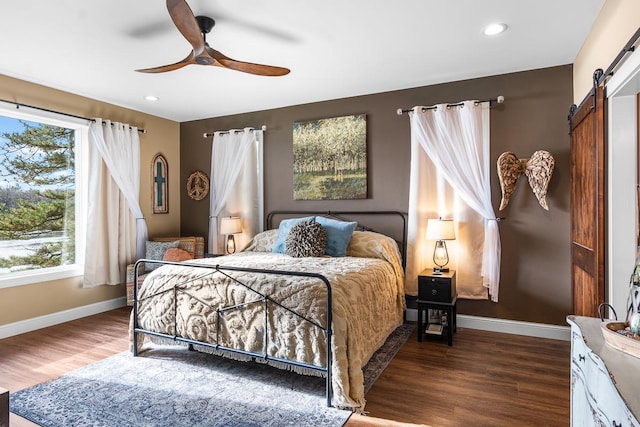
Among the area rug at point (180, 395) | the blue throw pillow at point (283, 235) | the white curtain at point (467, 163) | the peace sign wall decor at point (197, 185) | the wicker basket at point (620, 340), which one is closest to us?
the wicker basket at point (620, 340)

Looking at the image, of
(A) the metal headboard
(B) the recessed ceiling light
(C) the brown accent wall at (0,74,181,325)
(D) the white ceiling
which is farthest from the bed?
(B) the recessed ceiling light

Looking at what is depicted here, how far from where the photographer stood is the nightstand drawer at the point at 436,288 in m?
3.50

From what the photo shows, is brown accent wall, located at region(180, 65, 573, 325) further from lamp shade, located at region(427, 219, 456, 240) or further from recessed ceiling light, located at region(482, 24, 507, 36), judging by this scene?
recessed ceiling light, located at region(482, 24, 507, 36)

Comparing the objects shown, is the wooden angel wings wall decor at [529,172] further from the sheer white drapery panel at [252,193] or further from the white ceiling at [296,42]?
the sheer white drapery panel at [252,193]

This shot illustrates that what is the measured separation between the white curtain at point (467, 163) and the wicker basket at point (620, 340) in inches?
95.7

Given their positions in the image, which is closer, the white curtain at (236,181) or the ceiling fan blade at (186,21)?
the ceiling fan blade at (186,21)

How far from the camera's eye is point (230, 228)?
493cm

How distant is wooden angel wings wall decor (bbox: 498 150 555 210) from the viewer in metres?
3.43

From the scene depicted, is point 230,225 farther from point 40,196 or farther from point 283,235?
point 40,196

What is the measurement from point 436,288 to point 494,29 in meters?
2.25

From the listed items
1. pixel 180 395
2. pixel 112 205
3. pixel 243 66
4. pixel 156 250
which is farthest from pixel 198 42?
pixel 156 250

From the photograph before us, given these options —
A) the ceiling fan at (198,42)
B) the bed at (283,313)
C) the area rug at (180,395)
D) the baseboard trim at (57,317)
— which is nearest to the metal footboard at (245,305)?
the bed at (283,313)

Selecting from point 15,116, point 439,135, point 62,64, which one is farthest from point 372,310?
point 15,116

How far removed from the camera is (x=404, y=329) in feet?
12.8
